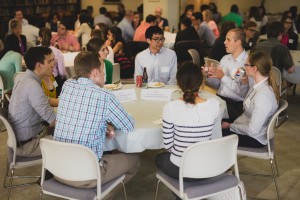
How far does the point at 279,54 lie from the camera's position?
199 inches

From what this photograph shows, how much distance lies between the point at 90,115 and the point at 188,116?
0.61 m

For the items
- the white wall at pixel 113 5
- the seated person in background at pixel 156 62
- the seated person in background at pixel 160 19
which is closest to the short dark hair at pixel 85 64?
the seated person in background at pixel 156 62

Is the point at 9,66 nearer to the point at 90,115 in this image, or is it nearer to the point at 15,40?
the point at 15,40

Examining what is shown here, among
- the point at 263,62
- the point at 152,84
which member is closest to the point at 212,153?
the point at 263,62

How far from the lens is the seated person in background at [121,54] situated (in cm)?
582

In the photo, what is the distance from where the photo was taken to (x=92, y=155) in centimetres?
230

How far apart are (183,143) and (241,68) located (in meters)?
1.58

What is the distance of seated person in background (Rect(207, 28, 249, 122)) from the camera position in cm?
392

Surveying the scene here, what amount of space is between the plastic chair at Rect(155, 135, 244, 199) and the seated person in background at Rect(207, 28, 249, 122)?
1458 mm

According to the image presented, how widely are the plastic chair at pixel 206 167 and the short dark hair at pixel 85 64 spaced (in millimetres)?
838

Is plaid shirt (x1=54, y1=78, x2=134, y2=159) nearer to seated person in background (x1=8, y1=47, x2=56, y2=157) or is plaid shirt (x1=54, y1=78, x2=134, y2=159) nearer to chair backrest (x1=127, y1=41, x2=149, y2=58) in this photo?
seated person in background (x1=8, y1=47, x2=56, y2=157)

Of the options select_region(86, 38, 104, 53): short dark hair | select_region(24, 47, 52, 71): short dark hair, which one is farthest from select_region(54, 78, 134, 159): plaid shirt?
select_region(86, 38, 104, 53): short dark hair

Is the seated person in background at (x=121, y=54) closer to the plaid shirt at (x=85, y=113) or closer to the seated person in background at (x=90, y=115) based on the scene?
the seated person in background at (x=90, y=115)

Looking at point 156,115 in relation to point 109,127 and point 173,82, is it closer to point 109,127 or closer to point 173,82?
point 109,127
